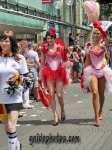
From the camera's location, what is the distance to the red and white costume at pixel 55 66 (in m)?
7.61

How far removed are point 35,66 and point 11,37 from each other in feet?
18.2

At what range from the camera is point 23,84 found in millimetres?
5168

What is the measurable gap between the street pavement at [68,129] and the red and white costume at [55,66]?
904 mm

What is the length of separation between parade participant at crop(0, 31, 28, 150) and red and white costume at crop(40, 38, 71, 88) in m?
2.44

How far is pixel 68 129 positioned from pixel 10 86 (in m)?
2.40

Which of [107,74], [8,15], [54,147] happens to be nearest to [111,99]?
[107,74]

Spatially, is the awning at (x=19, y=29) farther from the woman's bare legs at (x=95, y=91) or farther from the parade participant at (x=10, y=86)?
the parade participant at (x=10, y=86)

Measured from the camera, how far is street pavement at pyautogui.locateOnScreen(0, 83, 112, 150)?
5.90 m

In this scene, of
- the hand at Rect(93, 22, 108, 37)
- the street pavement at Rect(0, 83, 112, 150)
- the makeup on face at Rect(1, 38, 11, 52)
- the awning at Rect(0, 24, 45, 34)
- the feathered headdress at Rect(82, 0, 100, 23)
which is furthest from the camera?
the awning at Rect(0, 24, 45, 34)

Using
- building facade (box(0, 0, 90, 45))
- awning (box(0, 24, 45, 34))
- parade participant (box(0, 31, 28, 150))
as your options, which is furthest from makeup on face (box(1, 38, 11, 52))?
awning (box(0, 24, 45, 34))

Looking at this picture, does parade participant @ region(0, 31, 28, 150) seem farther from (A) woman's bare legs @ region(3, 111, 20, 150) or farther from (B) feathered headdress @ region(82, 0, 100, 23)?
(B) feathered headdress @ region(82, 0, 100, 23)

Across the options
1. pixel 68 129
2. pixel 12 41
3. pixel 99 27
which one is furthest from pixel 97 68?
pixel 12 41

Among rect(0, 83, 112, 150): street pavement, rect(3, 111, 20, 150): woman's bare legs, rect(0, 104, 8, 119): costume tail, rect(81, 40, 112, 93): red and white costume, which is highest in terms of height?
rect(81, 40, 112, 93): red and white costume

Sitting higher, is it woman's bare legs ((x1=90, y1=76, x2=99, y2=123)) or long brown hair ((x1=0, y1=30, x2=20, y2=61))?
long brown hair ((x1=0, y1=30, x2=20, y2=61))
